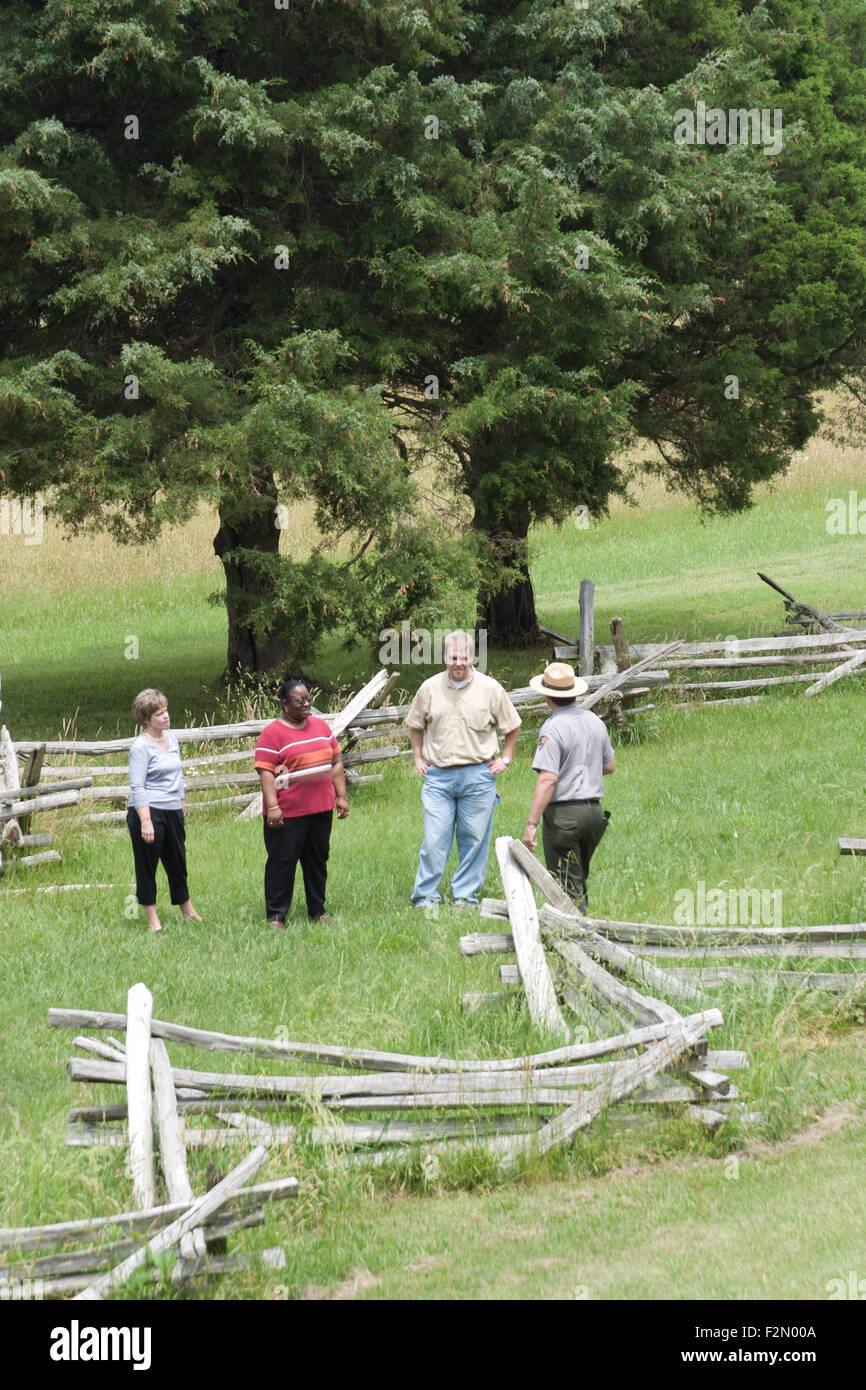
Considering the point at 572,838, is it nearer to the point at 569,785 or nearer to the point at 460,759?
→ the point at 569,785

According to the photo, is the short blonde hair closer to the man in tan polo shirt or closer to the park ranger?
the man in tan polo shirt

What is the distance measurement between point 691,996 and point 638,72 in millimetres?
17942

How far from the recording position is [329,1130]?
570 centimetres

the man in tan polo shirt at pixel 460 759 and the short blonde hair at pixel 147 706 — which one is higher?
the short blonde hair at pixel 147 706

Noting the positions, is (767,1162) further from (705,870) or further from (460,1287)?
(705,870)

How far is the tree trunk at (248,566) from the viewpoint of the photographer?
1591cm

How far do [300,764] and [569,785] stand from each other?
6.02 ft

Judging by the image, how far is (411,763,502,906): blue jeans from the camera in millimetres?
9203

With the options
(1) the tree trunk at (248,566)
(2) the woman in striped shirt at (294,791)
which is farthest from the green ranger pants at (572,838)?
(1) the tree trunk at (248,566)

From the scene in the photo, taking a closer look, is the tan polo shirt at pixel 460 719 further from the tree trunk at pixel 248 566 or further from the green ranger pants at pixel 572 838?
the tree trunk at pixel 248 566

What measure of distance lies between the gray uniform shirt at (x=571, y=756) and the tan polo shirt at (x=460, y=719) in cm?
96

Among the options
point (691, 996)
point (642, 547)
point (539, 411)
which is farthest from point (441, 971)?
point (642, 547)

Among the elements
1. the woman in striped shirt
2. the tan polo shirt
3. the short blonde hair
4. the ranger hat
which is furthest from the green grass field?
the ranger hat

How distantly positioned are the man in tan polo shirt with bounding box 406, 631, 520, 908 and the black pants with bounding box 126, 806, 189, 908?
Answer: 1.61m
